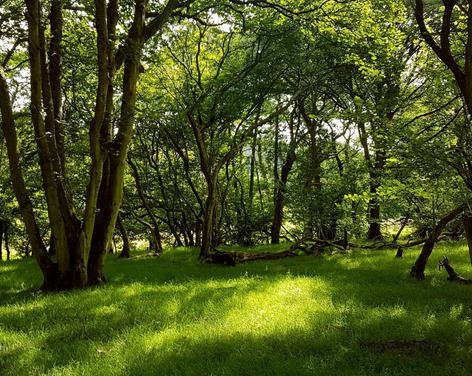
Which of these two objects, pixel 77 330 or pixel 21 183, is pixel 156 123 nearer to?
pixel 21 183

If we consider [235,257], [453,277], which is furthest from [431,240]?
[235,257]

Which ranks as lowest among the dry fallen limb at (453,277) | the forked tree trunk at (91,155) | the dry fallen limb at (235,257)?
the dry fallen limb at (453,277)

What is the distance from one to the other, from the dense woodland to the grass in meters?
1.66

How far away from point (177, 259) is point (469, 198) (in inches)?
426

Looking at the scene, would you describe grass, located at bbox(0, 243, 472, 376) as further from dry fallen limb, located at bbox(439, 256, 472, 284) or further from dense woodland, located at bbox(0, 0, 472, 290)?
Answer: dense woodland, located at bbox(0, 0, 472, 290)

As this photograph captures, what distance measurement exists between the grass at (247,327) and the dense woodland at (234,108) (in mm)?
1662

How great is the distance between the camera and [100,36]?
26.2 ft

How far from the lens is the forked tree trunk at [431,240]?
7.60 meters

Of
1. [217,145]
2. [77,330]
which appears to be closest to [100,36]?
[77,330]

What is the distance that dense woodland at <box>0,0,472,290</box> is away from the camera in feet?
25.5

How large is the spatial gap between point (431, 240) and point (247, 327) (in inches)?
191

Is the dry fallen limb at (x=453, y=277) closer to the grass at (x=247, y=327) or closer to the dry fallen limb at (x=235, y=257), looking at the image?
the grass at (x=247, y=327)

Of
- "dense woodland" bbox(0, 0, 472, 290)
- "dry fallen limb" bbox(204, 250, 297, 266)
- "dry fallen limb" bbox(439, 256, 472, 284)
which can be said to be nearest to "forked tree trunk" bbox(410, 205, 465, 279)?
"dense woodland" bbox(0, 0, 472, 290)


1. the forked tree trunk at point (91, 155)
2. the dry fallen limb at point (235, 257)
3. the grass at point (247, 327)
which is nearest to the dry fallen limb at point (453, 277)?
the grass at point (247, 327)
